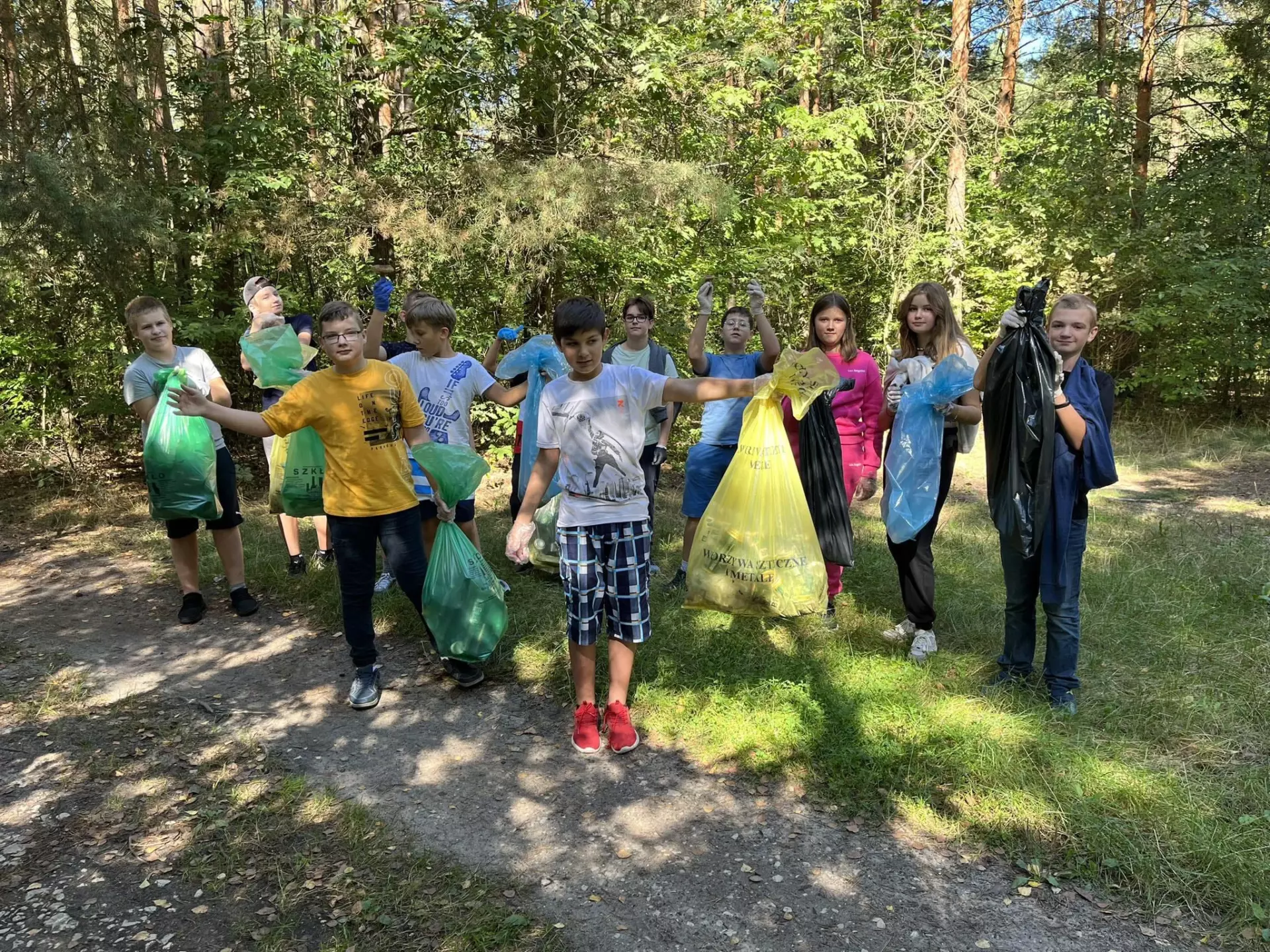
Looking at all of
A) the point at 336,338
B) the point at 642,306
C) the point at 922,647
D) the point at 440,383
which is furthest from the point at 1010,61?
the point at 336,338

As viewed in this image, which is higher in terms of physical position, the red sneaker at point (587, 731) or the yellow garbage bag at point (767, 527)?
the yellow garbage bag at point (767, 527)

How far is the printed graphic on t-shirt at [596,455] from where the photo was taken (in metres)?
2.90

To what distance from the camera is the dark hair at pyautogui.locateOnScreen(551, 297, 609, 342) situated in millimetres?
2836

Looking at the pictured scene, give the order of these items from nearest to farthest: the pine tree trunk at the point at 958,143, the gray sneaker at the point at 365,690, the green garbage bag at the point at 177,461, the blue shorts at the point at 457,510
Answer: the gray sneaker at the point at 365,690, the green garbage bag at the point at 177,461, the blue shorts at the point at 457,510, the pine tree trunk at the point at 958,143

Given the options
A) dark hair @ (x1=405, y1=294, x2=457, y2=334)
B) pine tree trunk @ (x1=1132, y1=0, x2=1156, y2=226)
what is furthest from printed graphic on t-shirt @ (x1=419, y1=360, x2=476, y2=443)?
pine tree trunk @ (x1=1132, y1=0, x2=1156, y2=226)

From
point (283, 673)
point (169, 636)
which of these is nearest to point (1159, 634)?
point (283, 673)

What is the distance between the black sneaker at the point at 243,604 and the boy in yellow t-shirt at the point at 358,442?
57.2 inches

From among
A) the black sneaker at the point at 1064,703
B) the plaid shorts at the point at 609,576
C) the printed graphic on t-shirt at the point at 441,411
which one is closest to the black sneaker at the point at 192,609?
the printed graphic on t-shirt at the point at 441,411

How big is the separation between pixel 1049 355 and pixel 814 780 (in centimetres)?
180

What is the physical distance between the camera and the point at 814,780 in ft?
9.52

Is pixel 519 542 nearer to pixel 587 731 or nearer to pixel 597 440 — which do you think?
pixel 597 440

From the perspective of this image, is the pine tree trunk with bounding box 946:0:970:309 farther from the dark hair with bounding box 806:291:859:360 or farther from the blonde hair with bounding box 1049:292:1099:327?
the blonde hair with bounding box 1049:292:1099:327

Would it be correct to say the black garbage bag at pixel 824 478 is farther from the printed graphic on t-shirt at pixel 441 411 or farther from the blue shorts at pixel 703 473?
the printed graphic on t-shirt at pixel 441 411

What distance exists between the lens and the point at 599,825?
2684 millimetres
